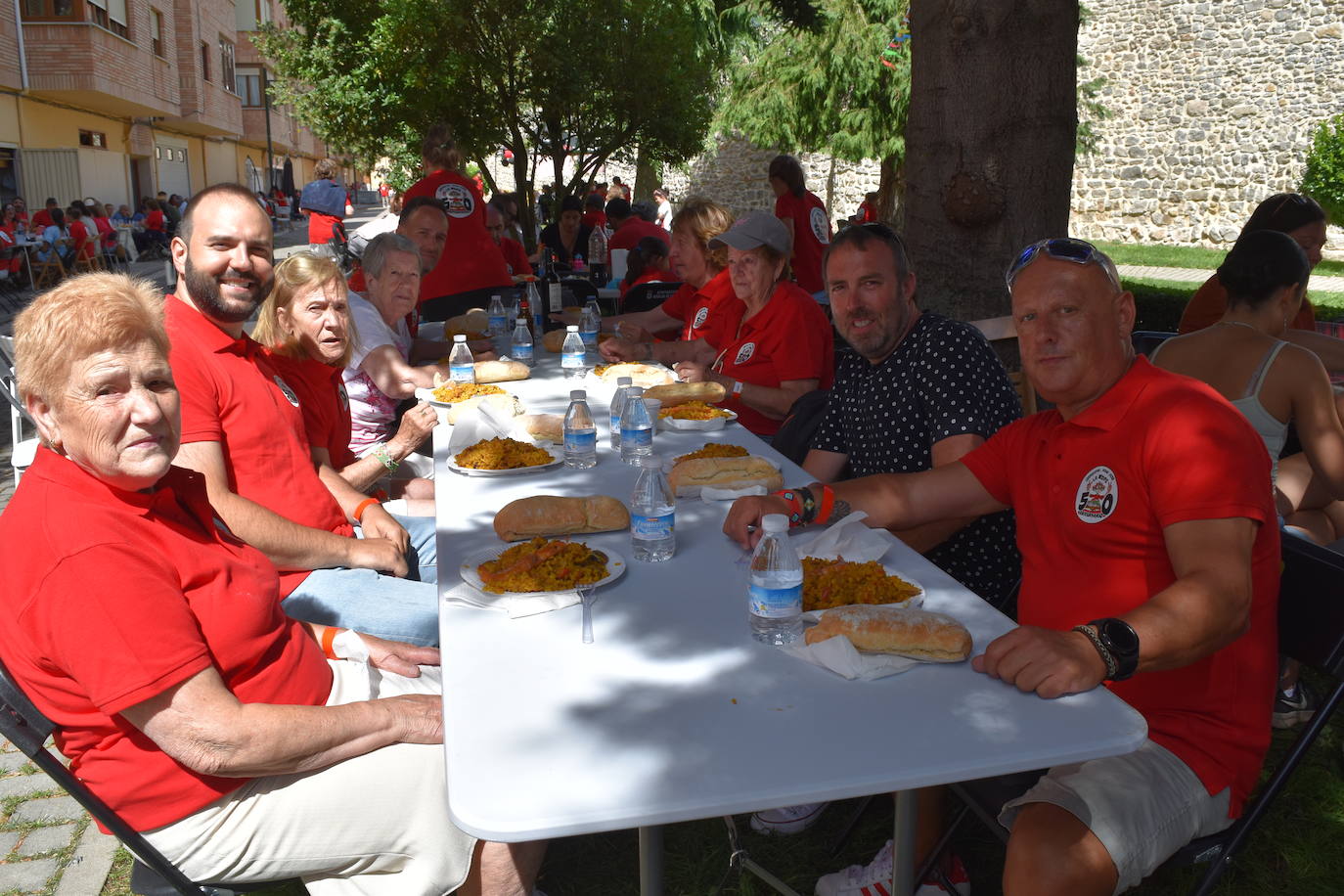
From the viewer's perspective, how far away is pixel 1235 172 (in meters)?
22.1

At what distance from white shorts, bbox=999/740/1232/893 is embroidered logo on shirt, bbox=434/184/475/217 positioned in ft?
21.4

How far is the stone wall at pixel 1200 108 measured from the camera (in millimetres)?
20516

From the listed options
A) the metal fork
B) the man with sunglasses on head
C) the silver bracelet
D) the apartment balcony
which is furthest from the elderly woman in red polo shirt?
the apartment balcony

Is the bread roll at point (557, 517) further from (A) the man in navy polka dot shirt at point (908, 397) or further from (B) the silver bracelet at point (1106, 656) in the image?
(B) the silver bracelet at point (1106, 656)

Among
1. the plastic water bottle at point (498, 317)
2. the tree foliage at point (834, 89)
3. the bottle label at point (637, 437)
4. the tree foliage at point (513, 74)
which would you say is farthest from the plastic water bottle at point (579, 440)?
the tree foliage at point (834, 89)

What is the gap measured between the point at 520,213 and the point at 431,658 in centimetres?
1208

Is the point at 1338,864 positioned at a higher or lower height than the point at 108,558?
lower

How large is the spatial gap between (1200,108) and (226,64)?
34807 mm

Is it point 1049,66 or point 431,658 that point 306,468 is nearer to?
point 431,658

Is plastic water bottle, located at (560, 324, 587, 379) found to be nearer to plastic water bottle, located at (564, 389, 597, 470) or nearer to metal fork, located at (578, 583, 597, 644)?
plastic water bottle, located at (564, 389, 597, 470)

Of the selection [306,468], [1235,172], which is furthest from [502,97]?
[1235,172]

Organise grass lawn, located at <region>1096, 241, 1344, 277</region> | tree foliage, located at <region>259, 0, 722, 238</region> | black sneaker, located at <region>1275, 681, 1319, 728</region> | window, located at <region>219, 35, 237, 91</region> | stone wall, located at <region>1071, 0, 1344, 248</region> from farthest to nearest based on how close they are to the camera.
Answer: window, located at <region>219, 35, 237, 91</region>
stone wall, located at <region>1071, 0, 1344, 248</region>
grass lawn, located at <region>1096, 241, 1344, 277</region>
tree foliage, located at <region>259, 0, 722, 238</region>
black sneaker, located at <region>1275, 681, 1319, 728</region>

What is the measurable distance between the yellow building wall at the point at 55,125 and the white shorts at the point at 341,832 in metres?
25.8

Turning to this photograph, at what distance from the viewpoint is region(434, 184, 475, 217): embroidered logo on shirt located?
300 inches
